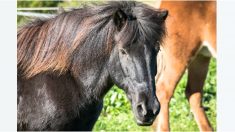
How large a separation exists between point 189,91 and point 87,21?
303 centimetres

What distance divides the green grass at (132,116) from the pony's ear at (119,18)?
8.62 feet

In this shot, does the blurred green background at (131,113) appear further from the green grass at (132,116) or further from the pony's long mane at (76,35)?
the pony's long mane at (76,35)

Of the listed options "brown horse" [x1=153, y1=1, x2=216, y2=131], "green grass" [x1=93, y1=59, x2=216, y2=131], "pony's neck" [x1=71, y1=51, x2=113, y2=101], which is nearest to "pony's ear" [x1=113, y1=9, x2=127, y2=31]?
"pony's neck" [x1=71, y1=51, x2=113, y2=101]

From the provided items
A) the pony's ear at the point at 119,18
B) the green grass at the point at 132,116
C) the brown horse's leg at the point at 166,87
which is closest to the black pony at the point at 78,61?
the pony's ear at the point at 119,18

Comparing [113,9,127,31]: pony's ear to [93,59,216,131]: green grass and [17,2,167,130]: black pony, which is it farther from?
[93,59,216,131]: green grass

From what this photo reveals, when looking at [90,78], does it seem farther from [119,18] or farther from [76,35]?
[119,18]

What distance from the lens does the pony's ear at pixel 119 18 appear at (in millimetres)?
3895

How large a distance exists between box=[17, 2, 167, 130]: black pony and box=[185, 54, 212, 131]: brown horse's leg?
2688mm

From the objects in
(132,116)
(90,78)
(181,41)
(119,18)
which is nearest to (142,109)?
(90,78)

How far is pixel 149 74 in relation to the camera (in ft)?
12.2

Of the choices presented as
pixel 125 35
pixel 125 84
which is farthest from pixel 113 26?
pixel 125 84

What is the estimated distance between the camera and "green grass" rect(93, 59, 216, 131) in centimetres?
659

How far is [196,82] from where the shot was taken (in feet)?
22.5

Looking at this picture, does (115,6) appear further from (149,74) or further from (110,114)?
(110,114)
